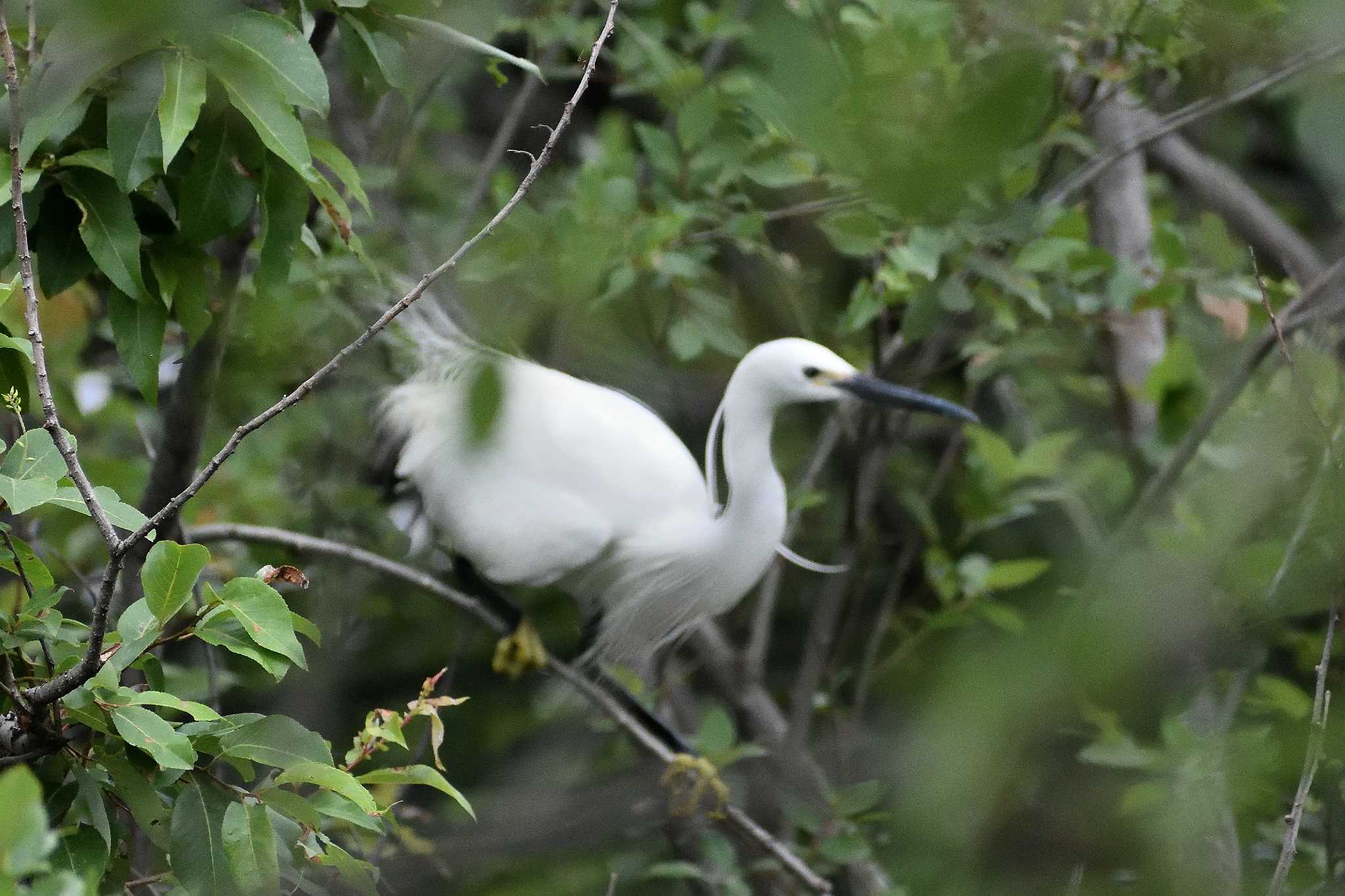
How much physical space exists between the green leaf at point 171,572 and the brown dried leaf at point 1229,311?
1.56 metres

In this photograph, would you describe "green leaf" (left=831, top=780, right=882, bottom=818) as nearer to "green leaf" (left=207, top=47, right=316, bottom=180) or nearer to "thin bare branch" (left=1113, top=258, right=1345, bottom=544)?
"thin bare branch" (left=1113, top=258, right=1345, bottom=544)

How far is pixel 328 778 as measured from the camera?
2.77 feet

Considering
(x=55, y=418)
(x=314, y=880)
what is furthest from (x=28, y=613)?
(x=314, y=880)

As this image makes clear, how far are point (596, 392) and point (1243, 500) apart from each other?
147 centimetres

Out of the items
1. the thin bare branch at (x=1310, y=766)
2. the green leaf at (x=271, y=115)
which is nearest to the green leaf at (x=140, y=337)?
→ the green leaf at (x=271, y=115)

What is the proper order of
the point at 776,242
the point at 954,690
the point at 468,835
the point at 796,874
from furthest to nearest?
the point at 776,242, the point at 796,874, the point at 468,835, the point at 954,690

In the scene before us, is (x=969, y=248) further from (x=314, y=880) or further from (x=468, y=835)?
(x=314, y=880)

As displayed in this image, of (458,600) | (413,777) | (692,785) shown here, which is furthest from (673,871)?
(413,777)

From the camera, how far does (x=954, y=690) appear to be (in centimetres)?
57

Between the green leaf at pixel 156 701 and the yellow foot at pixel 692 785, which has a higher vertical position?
the green leaf at pixel 156 701

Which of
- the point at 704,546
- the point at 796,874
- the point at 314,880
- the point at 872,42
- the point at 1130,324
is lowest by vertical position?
the point at 796,874

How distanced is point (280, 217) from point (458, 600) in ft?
2.83

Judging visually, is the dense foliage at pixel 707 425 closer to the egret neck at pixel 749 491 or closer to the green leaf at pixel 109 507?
the green leaf at pixel 109 507

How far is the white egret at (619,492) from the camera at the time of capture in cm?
187
